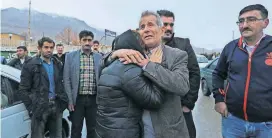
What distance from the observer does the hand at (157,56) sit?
Result: 2097 mm

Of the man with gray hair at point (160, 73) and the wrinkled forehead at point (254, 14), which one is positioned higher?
the wrinkled forehead at point (254, 14)

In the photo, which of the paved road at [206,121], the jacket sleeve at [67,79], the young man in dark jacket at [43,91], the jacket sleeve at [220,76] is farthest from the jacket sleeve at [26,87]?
the jacket sleeve at [220,76]

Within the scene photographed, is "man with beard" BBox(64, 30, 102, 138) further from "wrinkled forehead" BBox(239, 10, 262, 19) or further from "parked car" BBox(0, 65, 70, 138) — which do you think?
"wrinkled forehead" BBox(239, 10, 262, 19)

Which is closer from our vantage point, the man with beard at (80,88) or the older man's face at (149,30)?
the older man's face at (149,30)

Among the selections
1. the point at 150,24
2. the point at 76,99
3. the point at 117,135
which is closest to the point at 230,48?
the point at 150,24

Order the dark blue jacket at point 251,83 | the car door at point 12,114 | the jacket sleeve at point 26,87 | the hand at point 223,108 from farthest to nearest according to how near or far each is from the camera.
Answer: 1. the jacket sleeve at point 26,87
2. the car door at point 12,114
3. the hand at point 223,108
4. the dark blue jacket at point 251,83

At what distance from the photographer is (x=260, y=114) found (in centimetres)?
254

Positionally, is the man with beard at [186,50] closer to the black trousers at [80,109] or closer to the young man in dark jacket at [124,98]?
the young man in dark jacket at [124,98]

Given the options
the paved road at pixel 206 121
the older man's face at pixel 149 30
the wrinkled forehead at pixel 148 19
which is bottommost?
the paved road at pixel 206 121

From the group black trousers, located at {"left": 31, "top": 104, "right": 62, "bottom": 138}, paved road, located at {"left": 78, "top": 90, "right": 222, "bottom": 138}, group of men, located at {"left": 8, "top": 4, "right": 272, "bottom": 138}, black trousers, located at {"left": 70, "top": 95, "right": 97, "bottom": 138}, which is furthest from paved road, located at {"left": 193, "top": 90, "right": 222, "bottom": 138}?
black trousers, located at {"left": 31, "top": 104, "right": 62, "bottom": 138}

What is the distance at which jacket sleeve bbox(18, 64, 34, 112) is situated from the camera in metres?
3.59

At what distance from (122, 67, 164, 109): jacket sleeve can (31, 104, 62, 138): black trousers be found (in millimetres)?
2233

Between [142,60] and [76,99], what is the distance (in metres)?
2.52

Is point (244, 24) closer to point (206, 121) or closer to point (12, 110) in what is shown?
point (12, 110)
